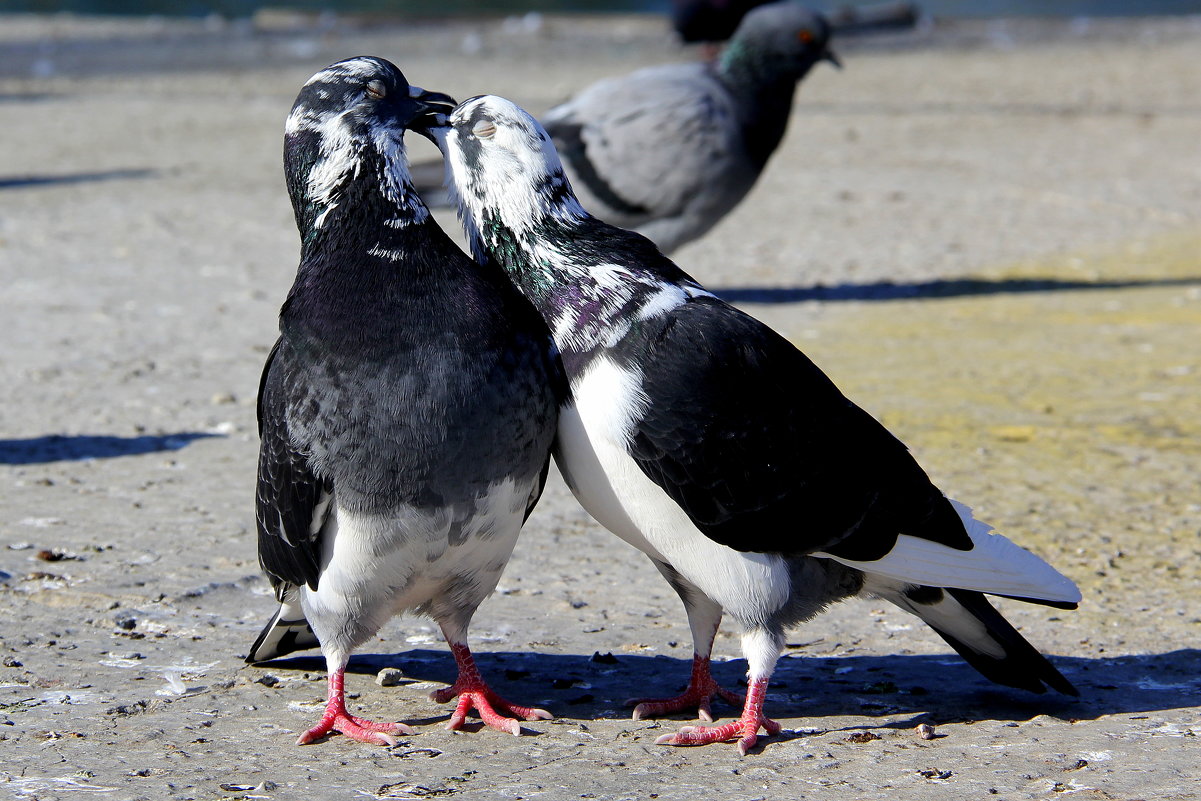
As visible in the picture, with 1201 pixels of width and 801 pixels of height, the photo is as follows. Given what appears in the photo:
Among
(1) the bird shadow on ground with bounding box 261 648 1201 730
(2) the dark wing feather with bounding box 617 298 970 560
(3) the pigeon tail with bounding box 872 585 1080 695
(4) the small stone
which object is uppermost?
(2) the dark wing feather with bounding box 617 298 970 560

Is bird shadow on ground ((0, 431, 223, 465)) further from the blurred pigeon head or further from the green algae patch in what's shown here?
the blurred pigeon head

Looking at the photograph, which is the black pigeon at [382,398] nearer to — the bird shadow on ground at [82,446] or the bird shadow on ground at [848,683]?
the bird shadow on ground at [848,683]

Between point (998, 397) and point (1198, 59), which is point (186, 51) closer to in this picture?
point (1198, 59)

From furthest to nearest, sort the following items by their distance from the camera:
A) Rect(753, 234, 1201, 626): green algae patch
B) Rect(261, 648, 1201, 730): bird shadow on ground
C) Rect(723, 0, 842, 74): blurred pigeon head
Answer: Rect(723, 0, 842, 74): blurred pigeon head
Rect(753, 234, 1201, 626): green algae patch
Rect(261, 648, 1201, 730): bird shadow on ground

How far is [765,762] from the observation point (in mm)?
3291

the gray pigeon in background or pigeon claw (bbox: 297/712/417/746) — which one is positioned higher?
the gray pigeon in background

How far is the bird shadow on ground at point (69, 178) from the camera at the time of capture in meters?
11.8

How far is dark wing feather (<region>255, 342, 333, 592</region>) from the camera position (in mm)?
3254

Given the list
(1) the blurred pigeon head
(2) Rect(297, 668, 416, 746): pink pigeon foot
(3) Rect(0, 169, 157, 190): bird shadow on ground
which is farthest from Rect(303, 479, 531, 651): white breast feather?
(3) Rect(0, 169, 157, 190): bird shadow on ground

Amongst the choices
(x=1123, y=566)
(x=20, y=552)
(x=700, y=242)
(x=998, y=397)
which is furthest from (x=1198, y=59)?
(x=20, y=552)

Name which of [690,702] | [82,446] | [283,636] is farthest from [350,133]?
[82,446]

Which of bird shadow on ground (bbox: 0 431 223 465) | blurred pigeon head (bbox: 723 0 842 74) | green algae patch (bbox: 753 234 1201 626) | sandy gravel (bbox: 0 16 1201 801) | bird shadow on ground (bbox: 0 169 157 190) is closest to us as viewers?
sandy gravel (bbox: 0 16 1201 801)

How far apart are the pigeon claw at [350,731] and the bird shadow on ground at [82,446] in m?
2.53

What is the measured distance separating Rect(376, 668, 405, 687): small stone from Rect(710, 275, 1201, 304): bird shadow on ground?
4.99 meters
